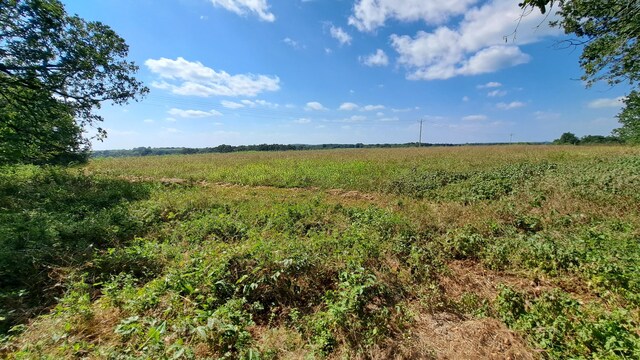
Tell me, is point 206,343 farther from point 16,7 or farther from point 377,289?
point 16,7

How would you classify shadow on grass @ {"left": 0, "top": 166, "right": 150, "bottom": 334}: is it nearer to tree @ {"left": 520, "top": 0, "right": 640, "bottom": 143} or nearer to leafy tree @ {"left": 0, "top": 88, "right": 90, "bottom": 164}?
leafy tree @ {"left": 0, "top": 88, "right": 90, "bottom": 164}

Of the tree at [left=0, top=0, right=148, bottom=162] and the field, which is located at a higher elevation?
the tree at [left=0, top=0, right=148, bottom=162]

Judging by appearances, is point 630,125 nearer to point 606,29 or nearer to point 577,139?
point 606,29

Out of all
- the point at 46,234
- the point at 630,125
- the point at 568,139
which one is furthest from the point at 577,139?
the point at 46,234

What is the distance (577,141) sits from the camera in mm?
68375

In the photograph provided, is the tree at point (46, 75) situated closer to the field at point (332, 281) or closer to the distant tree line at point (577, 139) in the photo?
the field at point (332, 281)

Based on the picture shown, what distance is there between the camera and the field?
10.2 feet

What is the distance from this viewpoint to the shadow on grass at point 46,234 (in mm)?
4203

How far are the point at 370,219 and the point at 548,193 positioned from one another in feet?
21.0

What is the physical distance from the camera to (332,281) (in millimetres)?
4668

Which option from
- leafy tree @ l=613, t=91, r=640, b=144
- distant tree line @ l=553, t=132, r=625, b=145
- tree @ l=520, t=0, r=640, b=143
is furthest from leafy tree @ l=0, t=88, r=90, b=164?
distant tree line @ l=553, t=132, r=625, b=145

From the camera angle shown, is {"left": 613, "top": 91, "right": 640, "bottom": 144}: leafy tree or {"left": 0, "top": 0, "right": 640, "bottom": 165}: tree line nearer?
{"left": 0, "top": 0, "right": 640, "bottom": 165}: tree line

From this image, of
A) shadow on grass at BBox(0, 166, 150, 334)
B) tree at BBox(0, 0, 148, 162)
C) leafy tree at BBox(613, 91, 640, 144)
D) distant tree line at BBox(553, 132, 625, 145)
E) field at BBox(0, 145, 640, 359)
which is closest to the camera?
field at BBox(0, 145, 640, 359)

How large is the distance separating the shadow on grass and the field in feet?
0.13
